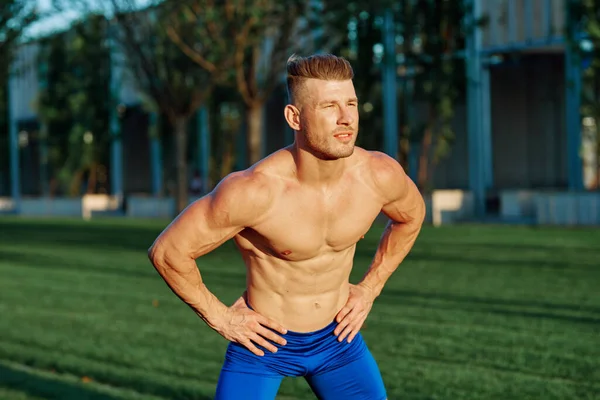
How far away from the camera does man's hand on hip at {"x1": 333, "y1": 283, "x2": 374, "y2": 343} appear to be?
404cm

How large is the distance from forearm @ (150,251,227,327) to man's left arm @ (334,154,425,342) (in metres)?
0.51

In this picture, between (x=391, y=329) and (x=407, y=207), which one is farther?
(x=391, y=329)

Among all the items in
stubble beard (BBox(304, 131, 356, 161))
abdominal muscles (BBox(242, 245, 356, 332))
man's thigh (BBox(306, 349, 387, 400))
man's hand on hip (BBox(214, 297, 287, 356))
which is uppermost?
stubble beard (BBox(304, 131, 356, 161))

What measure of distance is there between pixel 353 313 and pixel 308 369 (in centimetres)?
30

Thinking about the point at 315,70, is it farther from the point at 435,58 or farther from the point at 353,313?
the point at 435,58

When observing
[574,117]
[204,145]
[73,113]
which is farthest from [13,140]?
[574,117]

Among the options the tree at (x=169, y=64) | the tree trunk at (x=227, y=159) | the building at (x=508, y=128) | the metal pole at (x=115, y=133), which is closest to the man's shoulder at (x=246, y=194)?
the tree at (x=169, y=64)

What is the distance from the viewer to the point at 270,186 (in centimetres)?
377

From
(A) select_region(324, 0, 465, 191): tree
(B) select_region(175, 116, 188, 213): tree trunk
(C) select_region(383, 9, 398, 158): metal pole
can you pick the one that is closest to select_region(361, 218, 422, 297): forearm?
(B) select_region(175, 116, 188, 213): tree trunk

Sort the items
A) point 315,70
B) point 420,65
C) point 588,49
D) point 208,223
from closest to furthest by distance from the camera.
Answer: point 315,70 → point 208,223 → point 588,49 → point 420,65

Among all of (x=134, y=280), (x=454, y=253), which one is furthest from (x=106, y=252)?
(x=454, y=253)

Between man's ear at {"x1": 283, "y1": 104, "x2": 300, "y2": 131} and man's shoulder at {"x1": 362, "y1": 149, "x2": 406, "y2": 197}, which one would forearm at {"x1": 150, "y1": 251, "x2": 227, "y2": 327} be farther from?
man's shoulder at {"x1": 362, "y1": 149, "x2": 406, "y2": 197}

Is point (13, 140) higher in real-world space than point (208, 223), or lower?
higher

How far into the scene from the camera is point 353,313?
4.10 meters
